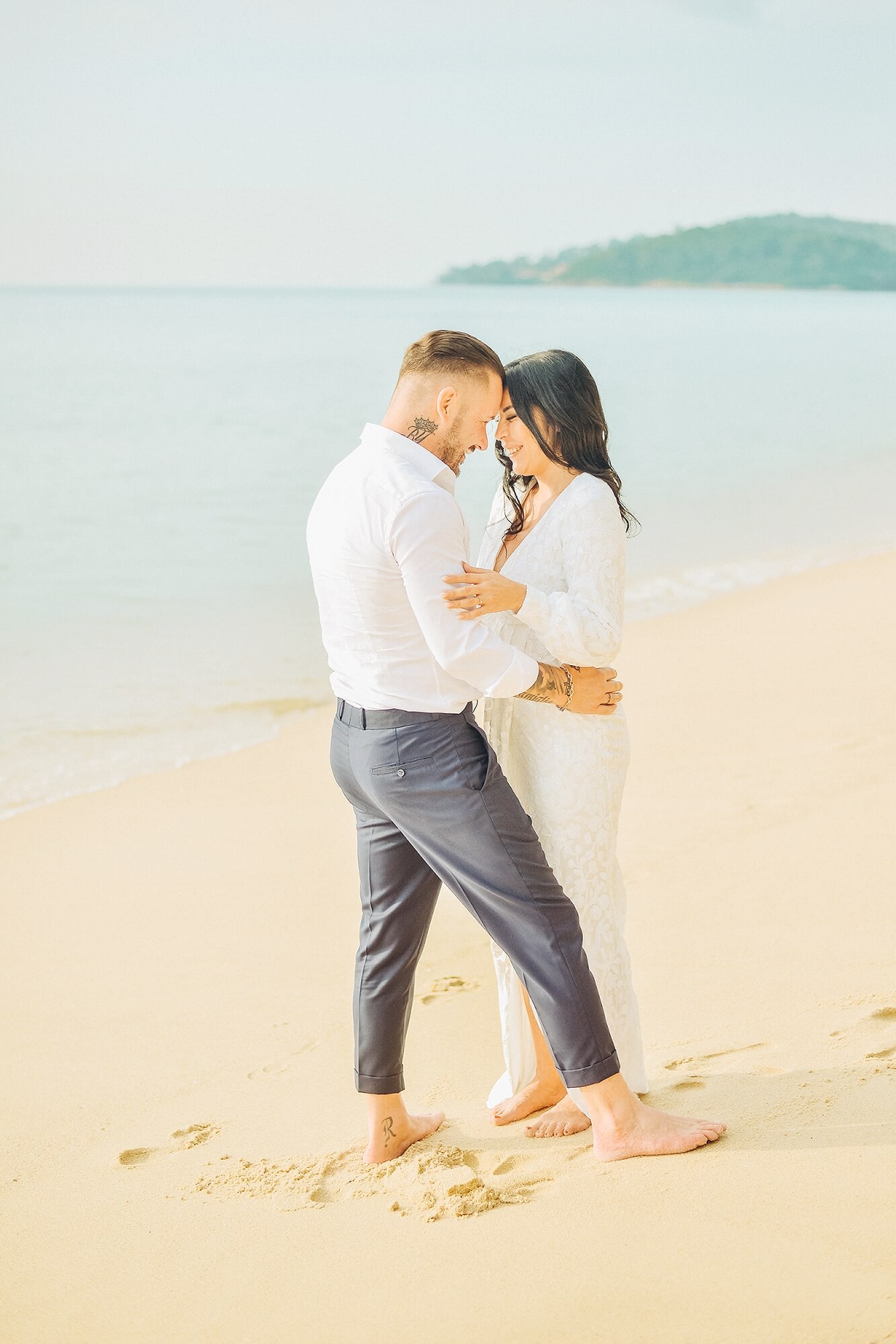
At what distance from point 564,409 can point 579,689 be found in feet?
2.17

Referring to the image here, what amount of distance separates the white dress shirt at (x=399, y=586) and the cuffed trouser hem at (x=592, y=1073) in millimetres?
827

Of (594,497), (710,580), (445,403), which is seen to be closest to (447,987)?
(594,497)

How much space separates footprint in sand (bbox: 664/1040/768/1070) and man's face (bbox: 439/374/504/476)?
5.56 ft

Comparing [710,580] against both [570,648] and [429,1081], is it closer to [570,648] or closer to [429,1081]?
[429,1081]

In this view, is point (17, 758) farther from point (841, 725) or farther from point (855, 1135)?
point (855, 1135)

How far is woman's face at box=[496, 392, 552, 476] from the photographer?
2.82 metres

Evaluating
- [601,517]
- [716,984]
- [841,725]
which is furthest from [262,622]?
[601,517]

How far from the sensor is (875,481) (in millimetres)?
17484

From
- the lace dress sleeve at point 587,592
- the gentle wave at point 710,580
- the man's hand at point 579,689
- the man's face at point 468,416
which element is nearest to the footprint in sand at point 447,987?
the man's hand at point 579,689

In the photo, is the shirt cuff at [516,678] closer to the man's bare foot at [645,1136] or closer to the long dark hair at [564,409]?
the long dark hair at [564,409]

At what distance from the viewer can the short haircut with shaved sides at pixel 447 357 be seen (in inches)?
99.1

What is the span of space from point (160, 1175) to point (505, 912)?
1159mm

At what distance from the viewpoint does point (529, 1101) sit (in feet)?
9.77

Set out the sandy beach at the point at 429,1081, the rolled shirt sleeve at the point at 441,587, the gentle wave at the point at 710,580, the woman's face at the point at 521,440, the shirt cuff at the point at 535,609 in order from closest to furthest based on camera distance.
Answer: the sandy beach at the point at 429,1081 → the rolled shirt sleeve at the point at 441,587 → the shirt cuff at the point at 535,609 → the woman's face at the point at 521,440 → the gentle wave at the point at 710,580
